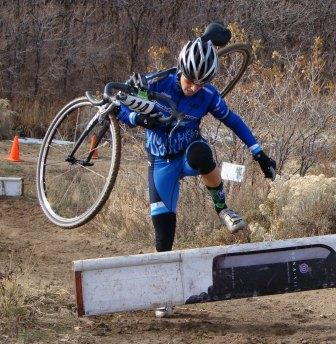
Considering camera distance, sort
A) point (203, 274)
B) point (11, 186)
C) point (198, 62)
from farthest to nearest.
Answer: point (11, 186)
point (203, 274)
point (198, 62)

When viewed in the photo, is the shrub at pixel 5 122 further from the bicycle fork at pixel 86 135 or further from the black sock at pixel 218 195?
the black sock at pixel 218 195

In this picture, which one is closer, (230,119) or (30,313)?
(30,313)

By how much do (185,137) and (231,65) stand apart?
12.0ft

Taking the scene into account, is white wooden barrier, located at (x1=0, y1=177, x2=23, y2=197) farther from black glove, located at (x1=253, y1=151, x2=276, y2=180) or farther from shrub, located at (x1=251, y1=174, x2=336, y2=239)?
black glove, located at (x1=253, y1=151, x2=276, y2=180)

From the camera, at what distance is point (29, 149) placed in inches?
631

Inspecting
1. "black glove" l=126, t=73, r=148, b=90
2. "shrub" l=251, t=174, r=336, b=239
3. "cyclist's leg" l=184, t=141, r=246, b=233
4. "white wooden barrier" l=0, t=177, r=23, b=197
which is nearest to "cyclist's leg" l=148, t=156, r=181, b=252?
"cyclist's leg" l=184, t=141, r=246, b=233

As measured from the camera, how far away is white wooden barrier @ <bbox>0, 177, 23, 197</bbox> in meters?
10.1

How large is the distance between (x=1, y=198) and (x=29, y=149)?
20.1ft

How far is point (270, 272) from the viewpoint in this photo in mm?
5070

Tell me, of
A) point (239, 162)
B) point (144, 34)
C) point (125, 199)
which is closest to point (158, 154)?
point (239, 162)

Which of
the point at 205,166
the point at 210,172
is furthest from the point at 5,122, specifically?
the point at 205,166

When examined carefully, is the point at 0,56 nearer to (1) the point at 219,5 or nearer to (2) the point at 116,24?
(2) the point at 116,24

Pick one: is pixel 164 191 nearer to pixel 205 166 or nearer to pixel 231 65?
pixel 205 166

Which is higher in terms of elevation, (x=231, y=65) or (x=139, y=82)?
(x=231, y=65)
